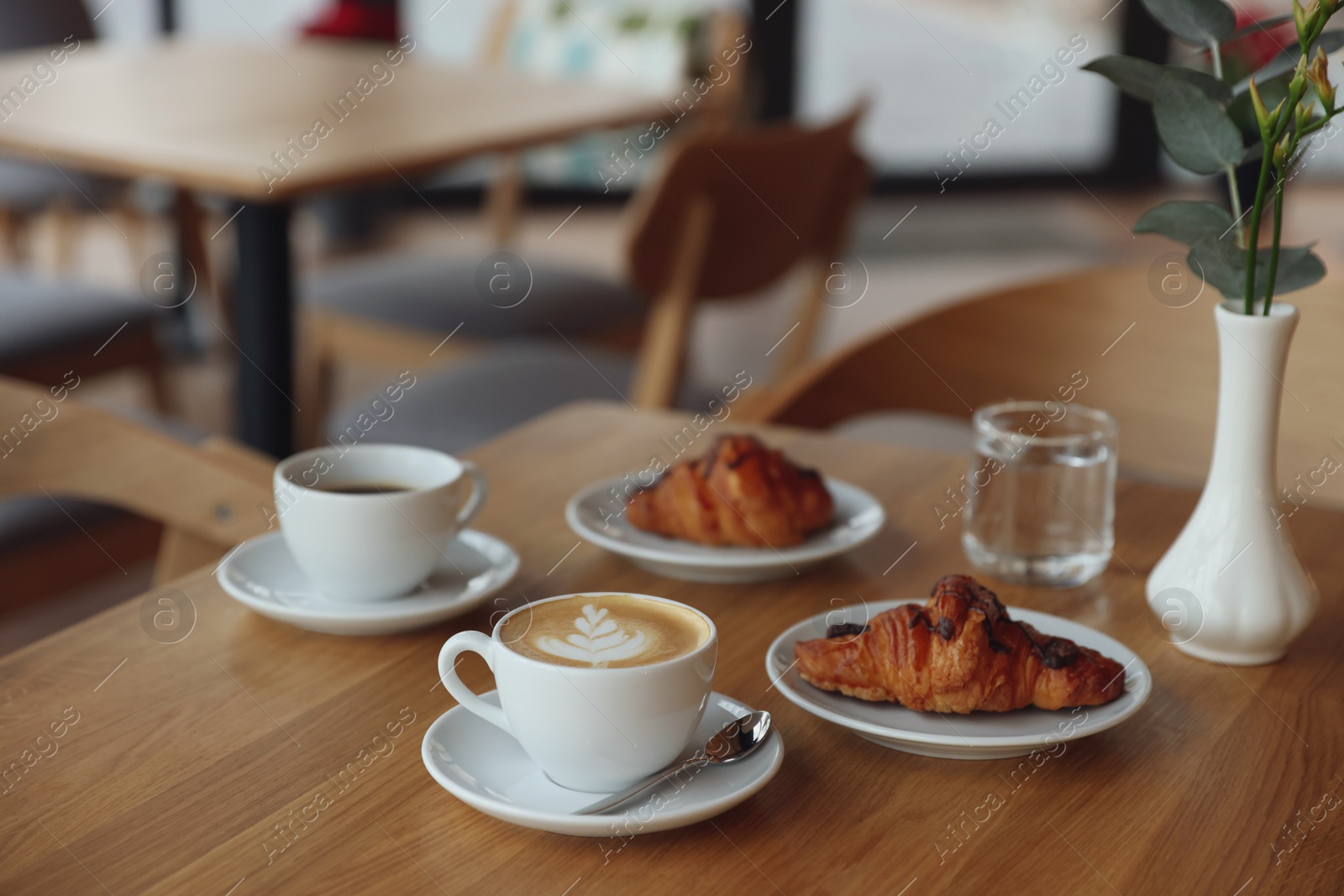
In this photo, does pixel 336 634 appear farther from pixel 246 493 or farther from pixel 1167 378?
pixel 1167 378

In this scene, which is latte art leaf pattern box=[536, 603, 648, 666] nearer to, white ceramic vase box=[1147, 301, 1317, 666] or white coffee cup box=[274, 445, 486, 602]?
white coffee cup box=[274, 445, 486, 602]

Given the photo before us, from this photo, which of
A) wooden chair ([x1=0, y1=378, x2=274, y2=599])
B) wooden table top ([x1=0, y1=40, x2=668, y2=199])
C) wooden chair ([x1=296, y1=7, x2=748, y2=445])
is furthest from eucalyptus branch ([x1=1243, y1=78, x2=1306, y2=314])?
wooden chair ([x1=296, y1=7, x2=748, y2=445])

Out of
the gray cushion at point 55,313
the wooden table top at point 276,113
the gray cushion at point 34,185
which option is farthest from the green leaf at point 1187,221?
the gray cushion at point 34,185

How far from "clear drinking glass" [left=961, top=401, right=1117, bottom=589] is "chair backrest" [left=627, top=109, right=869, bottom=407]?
990mm

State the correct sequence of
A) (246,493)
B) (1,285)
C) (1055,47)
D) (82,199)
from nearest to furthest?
(246,493), (1,285), (82,199), (1055,47)

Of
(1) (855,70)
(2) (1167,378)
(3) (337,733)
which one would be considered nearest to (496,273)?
(2) (1167,378)

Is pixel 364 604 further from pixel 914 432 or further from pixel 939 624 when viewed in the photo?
pixel 914 432

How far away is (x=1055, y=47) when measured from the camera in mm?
5664

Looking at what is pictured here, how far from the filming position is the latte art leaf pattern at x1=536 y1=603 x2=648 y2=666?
1.87 feet

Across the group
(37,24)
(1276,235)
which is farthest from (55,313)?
(1276,235)

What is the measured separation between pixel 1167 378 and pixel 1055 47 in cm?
476

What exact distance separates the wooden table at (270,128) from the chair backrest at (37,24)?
72 cm

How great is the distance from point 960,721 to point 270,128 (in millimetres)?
1725

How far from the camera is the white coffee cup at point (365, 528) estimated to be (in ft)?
2.43
